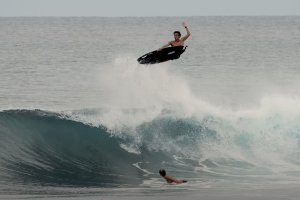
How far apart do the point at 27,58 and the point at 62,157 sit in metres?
47.9

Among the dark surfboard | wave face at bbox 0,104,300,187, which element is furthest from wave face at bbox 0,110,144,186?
the dark surfboard

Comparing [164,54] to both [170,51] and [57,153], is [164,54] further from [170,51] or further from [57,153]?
[57,153]

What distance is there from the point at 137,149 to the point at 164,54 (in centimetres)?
684

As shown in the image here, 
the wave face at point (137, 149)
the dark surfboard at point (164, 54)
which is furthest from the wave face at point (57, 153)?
the dark surfboard at point (164, 54)

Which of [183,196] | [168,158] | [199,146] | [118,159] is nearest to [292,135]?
[199,146]

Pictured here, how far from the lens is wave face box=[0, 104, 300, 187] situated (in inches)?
961

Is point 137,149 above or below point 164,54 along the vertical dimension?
below

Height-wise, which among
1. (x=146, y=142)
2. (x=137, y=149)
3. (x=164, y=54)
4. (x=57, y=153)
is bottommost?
(x=57, y=153)

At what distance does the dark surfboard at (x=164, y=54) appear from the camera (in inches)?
845

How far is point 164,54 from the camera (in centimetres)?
2180

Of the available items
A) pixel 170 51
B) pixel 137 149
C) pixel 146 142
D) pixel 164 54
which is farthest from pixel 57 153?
pixel 170 51

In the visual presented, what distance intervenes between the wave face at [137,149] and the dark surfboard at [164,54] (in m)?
3.83

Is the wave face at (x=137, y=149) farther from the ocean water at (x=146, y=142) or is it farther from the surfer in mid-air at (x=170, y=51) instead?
the surfer in mid-air at (x=170, y=51)

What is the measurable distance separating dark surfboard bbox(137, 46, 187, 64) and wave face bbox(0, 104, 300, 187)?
3.83m
